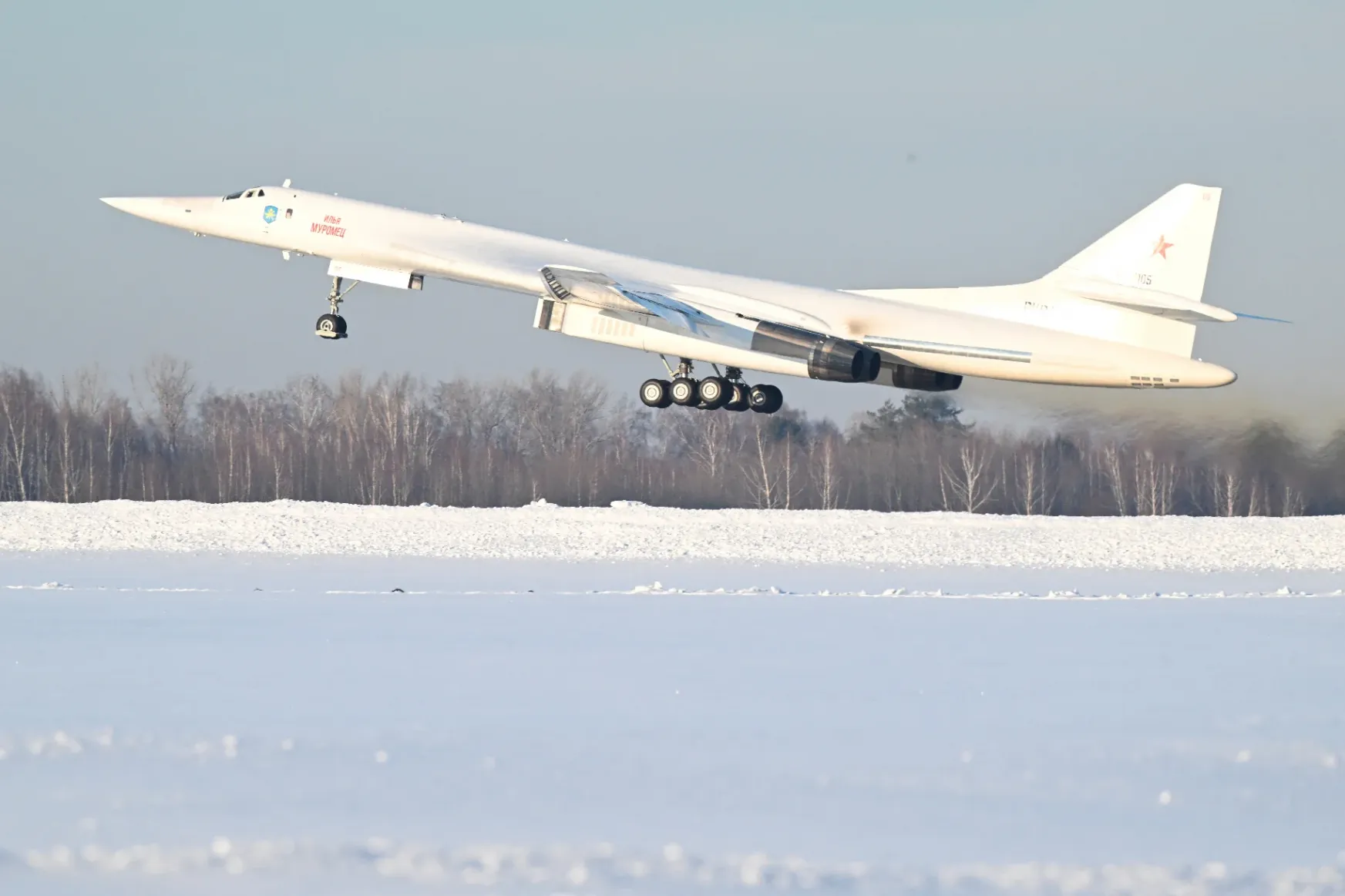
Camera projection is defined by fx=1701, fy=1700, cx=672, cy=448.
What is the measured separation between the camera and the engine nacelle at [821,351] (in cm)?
1725

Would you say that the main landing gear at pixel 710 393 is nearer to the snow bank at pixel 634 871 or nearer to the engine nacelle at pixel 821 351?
the engine nacelle at pixel 821 351

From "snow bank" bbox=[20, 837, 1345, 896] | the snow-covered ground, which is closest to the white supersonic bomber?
the snow-covered ground

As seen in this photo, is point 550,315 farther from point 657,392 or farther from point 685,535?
point 685,535

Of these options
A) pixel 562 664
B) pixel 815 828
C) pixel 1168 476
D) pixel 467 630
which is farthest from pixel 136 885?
pixel 1168 476

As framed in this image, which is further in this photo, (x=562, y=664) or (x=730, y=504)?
(x=730, y=504)

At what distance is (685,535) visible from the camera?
24.3 meters

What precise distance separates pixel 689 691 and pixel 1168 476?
Answer: 19.4 m

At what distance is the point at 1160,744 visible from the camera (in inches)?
325

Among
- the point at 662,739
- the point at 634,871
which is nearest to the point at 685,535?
the point at 662,739

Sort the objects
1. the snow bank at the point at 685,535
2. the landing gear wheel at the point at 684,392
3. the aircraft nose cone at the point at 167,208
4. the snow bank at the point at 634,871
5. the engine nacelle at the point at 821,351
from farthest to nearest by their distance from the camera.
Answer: the snow bank at the point at 685,535 < the aircraft nose cone at the point at 167,208 < the landing gear wheel at the point at 684,392 < the engine nacelle at the point at 821,351 < the snow bank at the point at 634,871

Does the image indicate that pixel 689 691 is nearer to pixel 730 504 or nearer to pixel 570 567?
pixel 570 567

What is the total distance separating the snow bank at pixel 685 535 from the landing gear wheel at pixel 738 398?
9.04ft

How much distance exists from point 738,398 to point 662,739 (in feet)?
35.6

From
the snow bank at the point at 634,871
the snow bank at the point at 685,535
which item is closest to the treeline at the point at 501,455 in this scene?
the snow bank at the point at 685,535
